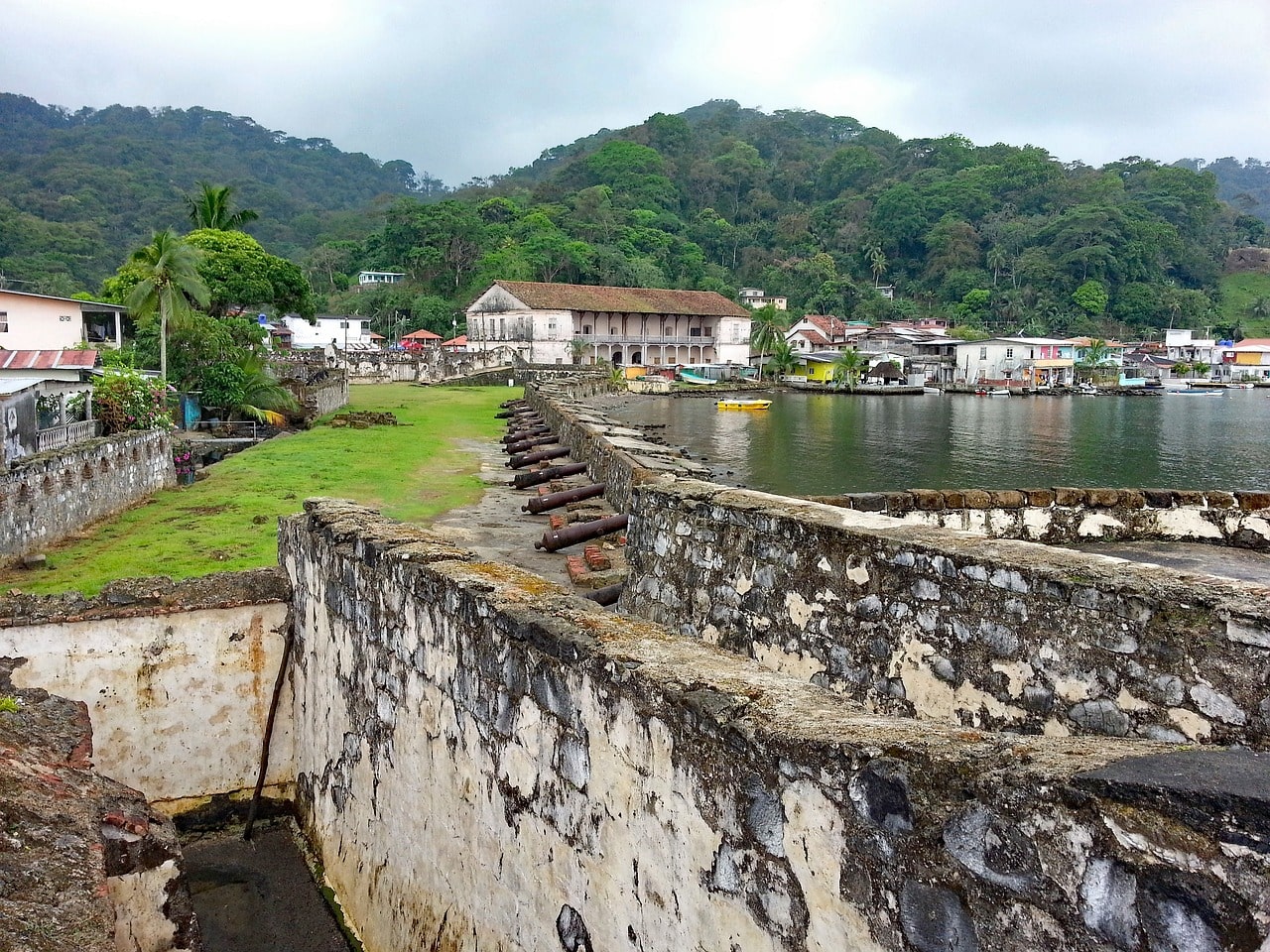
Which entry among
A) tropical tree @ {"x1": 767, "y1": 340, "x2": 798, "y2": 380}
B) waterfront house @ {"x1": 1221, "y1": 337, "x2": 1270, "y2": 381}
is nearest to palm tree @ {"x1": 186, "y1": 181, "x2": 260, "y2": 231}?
tropical tree @ {"x1": 767, "y1": 340, "x2": 798, "y2": 380}

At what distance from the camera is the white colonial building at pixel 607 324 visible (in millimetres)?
74750

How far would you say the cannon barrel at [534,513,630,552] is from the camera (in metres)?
11.2

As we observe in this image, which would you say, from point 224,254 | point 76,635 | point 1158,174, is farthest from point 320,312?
point 1158,174

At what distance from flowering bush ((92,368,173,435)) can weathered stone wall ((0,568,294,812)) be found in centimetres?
1470

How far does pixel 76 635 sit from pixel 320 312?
87834 mm

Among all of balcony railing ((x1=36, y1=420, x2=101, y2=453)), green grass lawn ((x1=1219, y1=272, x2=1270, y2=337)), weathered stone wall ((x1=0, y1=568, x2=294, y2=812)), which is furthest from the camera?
green grass lawn ((x1=1219, y1=272, x2=1270, y2=337))

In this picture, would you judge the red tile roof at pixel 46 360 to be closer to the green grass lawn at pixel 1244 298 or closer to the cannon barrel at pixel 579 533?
the cannon barrel at pixel 579 533

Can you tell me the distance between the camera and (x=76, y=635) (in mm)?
6793

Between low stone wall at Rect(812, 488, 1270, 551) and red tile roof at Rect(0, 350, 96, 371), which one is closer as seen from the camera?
low stone wall at Rect(812, 488, 1270, 551)

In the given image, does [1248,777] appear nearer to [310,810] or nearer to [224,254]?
[310,810]

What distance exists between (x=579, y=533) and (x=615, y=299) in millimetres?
70907

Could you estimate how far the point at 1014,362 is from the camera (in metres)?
90.1

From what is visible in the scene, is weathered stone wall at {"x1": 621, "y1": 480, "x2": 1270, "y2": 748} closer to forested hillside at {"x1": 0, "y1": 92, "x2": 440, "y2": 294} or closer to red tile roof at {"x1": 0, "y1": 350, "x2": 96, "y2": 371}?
red tile roof at {"x1": 0, "y1": 350, "x2": 96, "y2": 371}

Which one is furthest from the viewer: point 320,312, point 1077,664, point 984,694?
point 320,312
